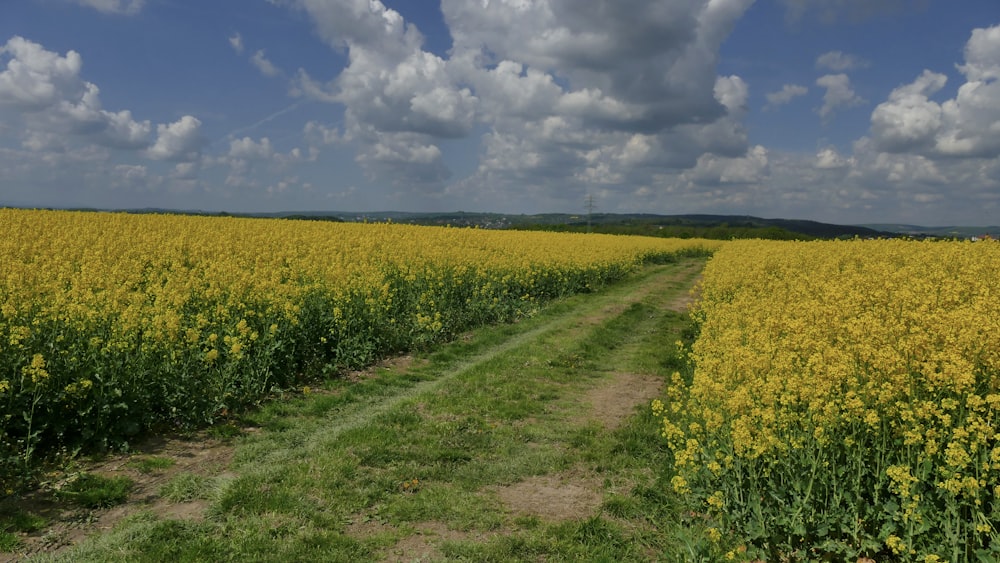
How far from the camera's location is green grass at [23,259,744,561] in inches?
195

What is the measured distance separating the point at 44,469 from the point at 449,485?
4559mm

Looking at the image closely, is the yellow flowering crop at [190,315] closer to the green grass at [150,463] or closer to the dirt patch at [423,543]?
the green grass at [150,463]

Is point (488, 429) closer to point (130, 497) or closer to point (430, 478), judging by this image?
point (430, 478)

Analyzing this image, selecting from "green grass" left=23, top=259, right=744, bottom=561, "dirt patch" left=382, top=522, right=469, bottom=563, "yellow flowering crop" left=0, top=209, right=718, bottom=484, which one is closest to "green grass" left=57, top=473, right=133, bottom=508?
"green grass" left=23, top=259, right=744, bottom=561

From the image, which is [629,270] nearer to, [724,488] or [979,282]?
[979,282]

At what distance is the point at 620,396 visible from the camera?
32.3ft

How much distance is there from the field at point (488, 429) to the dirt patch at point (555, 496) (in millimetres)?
33

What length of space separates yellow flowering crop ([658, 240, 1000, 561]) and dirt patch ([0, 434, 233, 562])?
209 inches

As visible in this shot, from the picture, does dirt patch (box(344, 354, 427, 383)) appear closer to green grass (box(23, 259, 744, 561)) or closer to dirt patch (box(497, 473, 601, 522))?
green grass (box(23, 259, 744, 561))

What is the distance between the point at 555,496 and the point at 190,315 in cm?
717

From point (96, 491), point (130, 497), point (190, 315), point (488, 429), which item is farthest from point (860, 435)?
point (190, 315)

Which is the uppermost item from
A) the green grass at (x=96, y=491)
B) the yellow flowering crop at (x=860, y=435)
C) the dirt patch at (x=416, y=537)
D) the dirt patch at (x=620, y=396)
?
the yellow flowering crop at (x=860, y=435)

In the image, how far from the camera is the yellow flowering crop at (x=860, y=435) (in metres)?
4.26

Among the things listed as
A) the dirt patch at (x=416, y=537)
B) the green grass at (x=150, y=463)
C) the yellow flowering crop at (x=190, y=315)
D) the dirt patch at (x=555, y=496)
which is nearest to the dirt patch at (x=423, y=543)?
the dirt patch at (x=416, y=537)
